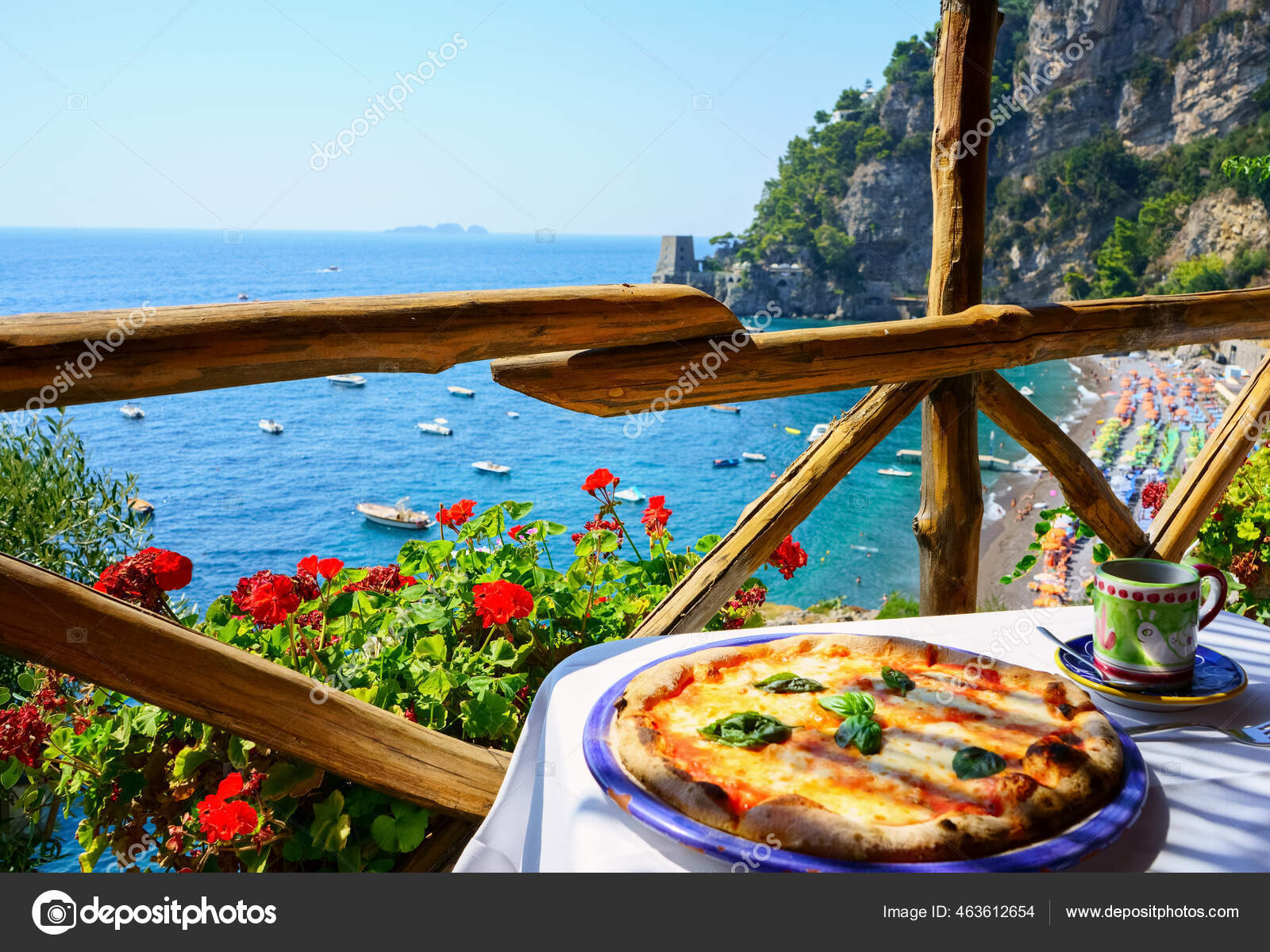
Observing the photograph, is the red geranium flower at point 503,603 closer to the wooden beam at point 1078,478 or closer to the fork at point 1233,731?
Result: the fork at point 1233,731

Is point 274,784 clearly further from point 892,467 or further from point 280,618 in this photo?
point 892,467

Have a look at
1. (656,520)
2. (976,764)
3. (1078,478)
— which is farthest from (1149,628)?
(1078,478)

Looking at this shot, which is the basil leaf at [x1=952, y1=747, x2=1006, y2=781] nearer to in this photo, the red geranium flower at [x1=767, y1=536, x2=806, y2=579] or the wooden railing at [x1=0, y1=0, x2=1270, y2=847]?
the wooden railing at [x1=0, y1=0, x2=1270, y2=847]

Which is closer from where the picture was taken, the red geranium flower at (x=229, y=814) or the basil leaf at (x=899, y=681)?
the basil leaf at (x=899, y=681)

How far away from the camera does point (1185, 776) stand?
73cm

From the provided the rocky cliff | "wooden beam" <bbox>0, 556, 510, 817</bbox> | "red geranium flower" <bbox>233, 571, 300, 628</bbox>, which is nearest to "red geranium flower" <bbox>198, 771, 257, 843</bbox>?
"wooden beam" <bbox>0, 556, 510, 817</bbox>

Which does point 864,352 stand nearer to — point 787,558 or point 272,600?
point 787,558

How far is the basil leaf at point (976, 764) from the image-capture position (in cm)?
67

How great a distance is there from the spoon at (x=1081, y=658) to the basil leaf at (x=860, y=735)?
0.31 meters

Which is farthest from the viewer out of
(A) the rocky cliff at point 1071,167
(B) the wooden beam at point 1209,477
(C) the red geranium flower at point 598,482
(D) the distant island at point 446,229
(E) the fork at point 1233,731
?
(D) the distant island at point 446,229

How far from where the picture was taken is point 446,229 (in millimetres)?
141750

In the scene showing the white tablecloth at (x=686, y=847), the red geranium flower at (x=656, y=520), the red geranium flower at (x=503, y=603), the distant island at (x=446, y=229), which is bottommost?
the red geranium flower at (x=656, y=520)

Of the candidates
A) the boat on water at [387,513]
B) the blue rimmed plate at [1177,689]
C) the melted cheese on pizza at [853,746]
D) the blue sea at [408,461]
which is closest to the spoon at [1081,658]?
the blue rimmed plate at [1177,689]
